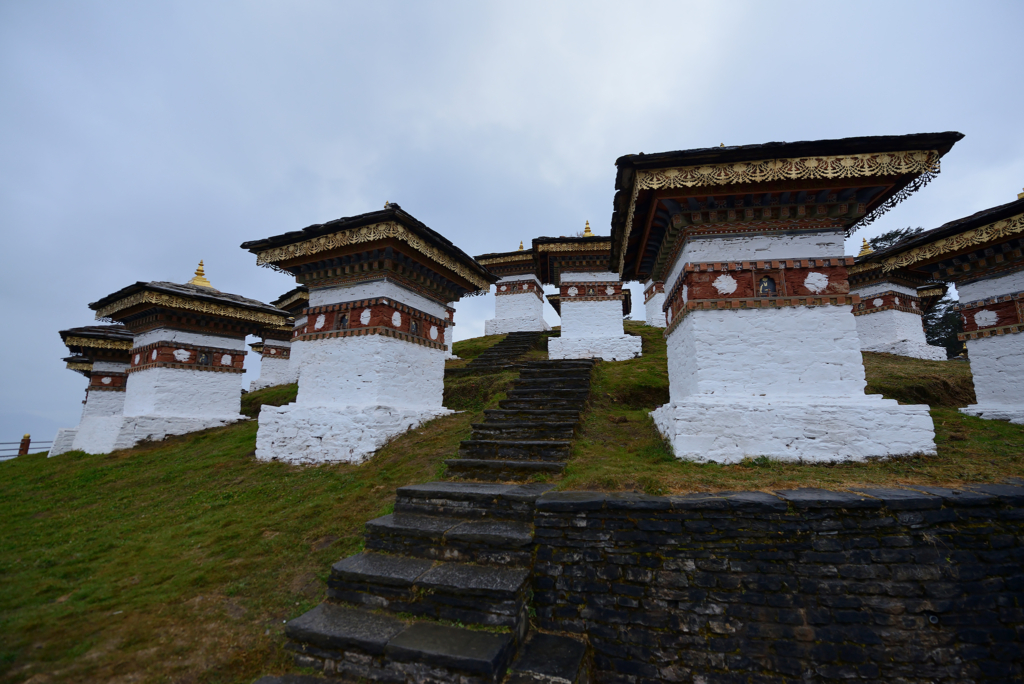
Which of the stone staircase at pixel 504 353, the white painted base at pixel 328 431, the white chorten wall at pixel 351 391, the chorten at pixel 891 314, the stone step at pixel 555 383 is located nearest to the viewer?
the white painted base at pixel 328 431

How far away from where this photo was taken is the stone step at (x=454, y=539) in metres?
4.24

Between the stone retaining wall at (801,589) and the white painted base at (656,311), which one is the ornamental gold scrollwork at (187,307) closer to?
the stone retaining wall at (801,589)

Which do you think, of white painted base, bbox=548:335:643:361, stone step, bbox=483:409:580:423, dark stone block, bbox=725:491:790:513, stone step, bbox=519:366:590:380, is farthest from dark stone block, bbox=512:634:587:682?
white painted base, bbox=548:335:643:361

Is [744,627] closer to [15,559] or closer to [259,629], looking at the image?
[259,629]

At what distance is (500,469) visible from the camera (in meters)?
6.05

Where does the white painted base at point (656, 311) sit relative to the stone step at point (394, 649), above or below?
above

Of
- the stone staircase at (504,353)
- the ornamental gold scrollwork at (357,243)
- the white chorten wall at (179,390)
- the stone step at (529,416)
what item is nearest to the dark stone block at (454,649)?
the stone step at (529,416)

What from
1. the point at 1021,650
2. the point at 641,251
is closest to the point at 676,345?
the point at 641,251

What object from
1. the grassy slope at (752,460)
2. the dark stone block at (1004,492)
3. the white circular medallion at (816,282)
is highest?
the white circular medallion at (816,282)

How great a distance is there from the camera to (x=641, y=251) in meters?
8.48

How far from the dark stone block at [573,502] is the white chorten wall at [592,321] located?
11.8m

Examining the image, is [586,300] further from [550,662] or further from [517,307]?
[550,662]

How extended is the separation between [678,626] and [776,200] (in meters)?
6.00

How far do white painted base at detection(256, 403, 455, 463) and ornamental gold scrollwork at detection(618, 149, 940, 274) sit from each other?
6360 mm
